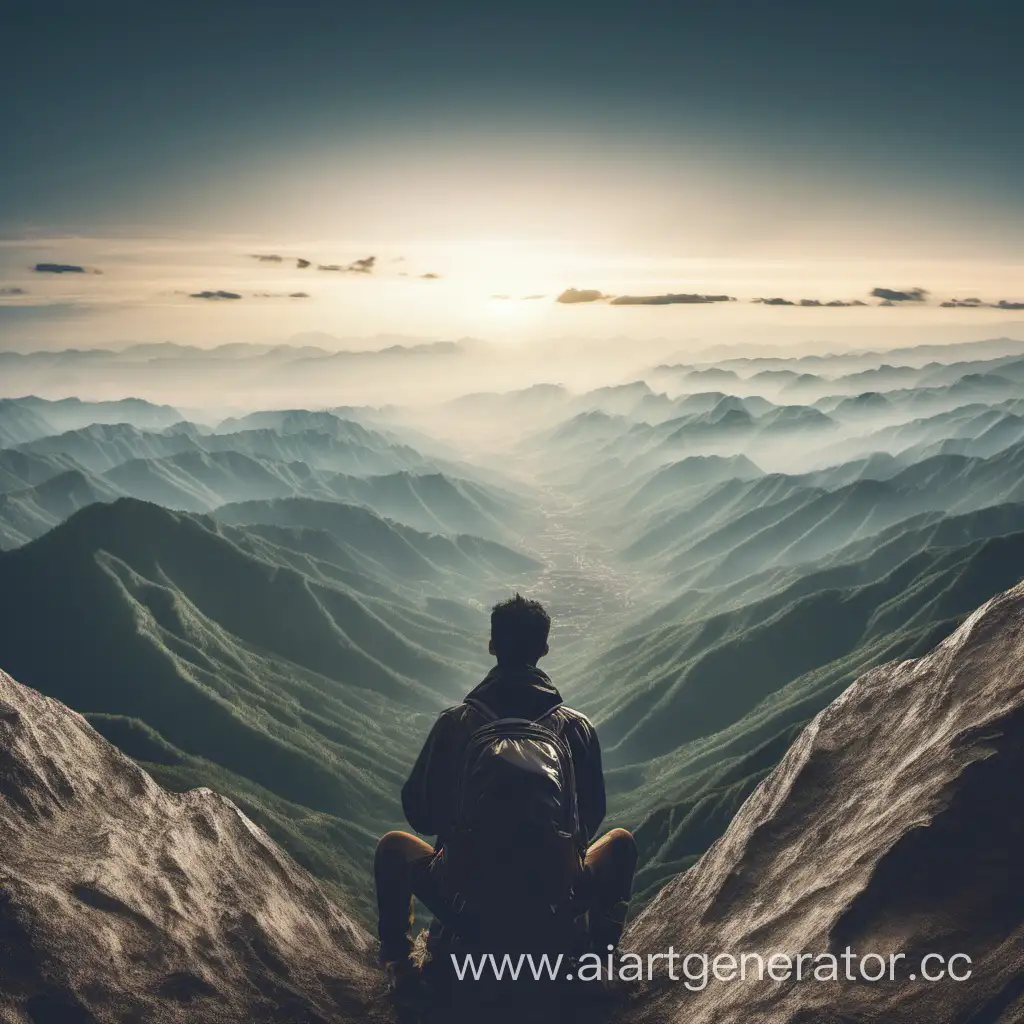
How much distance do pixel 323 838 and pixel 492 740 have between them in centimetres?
14233

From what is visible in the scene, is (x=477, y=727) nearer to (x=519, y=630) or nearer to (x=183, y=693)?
(x=519, y=630)

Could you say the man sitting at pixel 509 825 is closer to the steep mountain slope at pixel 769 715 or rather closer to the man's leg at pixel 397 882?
the man's leg at pixel 397 882

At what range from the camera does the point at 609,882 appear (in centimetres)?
1248

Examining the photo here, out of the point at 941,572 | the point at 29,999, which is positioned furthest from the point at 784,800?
the point at 941,572

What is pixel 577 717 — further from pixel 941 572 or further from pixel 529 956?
pixel 941 572

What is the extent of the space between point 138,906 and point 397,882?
17.6ft

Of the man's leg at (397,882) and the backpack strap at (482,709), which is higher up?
the backpack strap at (482,709)

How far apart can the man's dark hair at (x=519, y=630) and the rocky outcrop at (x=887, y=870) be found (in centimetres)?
650

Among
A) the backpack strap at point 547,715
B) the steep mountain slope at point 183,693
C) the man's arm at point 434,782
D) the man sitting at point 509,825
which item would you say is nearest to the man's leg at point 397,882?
the man sitting at point 509,825

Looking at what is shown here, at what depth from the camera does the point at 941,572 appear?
608ft

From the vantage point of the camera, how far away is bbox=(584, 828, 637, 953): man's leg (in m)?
12.5

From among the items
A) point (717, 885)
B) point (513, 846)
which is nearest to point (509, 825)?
point (513, 846)

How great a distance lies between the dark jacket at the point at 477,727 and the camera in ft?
38.8

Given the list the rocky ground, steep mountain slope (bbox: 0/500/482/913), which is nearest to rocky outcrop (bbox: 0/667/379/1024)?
the rocky ground
